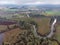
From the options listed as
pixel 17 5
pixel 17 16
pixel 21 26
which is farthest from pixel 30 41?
pixel 17 5

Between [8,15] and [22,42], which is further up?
[8,15]

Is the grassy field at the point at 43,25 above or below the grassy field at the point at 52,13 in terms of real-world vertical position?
below

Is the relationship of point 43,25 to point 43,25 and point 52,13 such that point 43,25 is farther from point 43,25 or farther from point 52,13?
point 52,13

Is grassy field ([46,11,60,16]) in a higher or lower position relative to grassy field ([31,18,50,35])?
higher

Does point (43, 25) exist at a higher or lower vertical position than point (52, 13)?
lower

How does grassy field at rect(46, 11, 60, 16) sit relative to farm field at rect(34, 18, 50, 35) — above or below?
above

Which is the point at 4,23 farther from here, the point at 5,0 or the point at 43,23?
the point at 43,23

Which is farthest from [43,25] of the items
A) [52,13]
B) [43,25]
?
[52,13]

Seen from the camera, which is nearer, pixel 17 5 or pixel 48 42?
pixel 48 42

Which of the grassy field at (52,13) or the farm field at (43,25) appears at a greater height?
the grassy field at (52,13)

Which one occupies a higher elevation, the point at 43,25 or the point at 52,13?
the point at 52,13

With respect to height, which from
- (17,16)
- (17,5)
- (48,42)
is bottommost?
(48,42)
